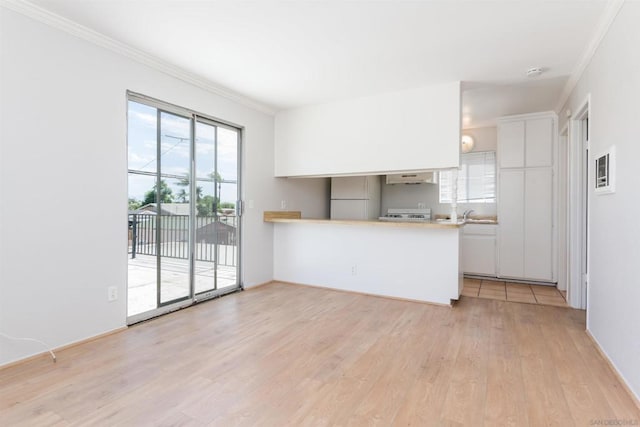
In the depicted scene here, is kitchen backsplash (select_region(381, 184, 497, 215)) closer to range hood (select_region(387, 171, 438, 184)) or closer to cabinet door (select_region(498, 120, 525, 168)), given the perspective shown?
range hood (select_region(387, 171, 438, 184))

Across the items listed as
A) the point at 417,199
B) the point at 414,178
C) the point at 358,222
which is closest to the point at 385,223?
the point at 358,222

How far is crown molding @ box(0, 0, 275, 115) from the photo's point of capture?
2246mm

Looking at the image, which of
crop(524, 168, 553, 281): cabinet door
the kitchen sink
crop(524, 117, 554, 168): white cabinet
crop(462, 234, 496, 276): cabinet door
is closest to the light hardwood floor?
crop(524, 168, 553, 281): cabinet door

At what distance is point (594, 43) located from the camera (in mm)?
2609

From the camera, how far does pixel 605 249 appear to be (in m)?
2.38

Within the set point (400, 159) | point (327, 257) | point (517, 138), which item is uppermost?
point (517, 138)

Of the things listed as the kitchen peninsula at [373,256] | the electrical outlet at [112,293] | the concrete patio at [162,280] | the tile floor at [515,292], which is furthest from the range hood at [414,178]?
the electrical outlet at [112,293]

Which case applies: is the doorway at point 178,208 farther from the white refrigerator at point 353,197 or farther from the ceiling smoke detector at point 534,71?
the ceiling smoke detector at point 534,71

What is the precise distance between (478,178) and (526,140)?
100cm

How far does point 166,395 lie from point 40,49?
8.42ft

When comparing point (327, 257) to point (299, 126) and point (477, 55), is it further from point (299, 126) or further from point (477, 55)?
point (477, 55)

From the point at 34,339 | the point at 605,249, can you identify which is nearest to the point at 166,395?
the point at 34,339

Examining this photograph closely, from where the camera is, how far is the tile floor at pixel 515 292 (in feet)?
12.9

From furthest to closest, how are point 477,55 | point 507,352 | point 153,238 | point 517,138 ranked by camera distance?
point 517,138 → point 153,238 → point 477,55 → point 507,352
